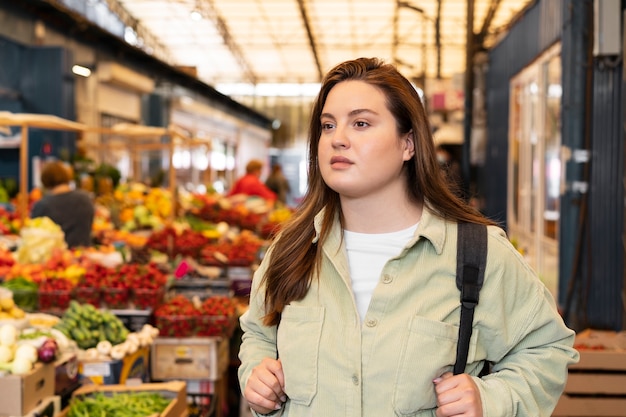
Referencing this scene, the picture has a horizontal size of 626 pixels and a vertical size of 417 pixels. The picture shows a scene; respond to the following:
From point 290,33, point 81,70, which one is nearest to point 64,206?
point 81,70

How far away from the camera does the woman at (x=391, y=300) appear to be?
186 cm

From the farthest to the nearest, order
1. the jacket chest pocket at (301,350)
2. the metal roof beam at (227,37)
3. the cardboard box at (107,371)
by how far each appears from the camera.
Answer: the metal roof beam at (227,37) < the cardboard box at (107,371) < the jacket chest pocket at (301,350)

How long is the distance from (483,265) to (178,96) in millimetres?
17860

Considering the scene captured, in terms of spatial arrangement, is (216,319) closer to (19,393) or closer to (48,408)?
(48,408)

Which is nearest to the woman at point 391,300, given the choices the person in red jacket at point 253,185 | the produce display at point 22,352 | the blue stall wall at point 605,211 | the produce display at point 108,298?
the produce display at point 108,298

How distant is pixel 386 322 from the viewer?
1892mm

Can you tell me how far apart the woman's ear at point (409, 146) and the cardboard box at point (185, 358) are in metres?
3.16

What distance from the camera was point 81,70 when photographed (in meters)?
12.8

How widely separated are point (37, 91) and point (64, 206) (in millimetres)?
5350

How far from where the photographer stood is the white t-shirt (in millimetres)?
1986

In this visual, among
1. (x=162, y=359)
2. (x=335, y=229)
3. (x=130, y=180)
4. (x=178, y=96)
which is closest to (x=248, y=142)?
(x=178, y=96)

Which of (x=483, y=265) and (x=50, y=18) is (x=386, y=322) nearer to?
(x=483, y=265)

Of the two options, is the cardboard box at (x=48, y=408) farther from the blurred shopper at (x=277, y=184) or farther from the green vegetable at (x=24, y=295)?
the blurred shopper at (x=277, y=184)

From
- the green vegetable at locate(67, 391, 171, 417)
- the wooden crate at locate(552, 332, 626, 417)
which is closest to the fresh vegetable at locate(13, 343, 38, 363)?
the green vegetable at locate(67, 391, 171, 417)
